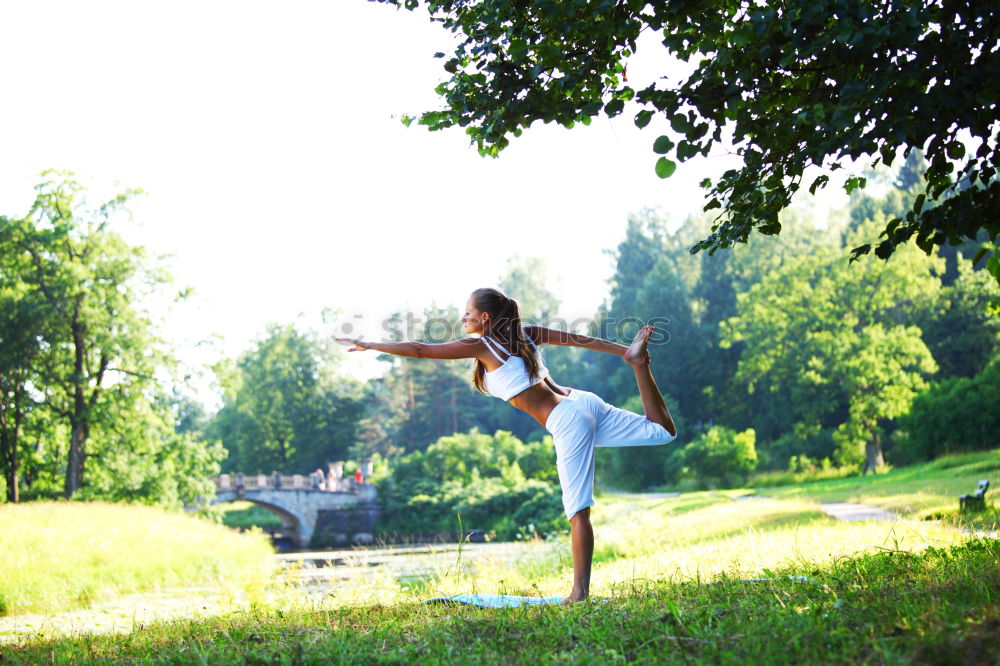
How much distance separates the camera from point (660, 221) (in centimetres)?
6003

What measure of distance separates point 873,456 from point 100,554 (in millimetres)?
26655

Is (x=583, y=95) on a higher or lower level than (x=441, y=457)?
higher

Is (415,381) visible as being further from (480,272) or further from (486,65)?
(486,65)

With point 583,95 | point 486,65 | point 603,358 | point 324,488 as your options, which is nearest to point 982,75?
point 583,95

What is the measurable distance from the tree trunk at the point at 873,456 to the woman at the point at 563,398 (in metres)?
28.6

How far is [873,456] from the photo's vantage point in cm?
3066

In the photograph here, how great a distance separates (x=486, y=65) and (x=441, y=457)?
38.7 m

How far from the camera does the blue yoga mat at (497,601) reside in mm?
4637

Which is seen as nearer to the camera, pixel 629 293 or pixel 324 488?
pixel 324 488

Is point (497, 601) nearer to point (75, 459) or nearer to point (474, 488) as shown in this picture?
point (75, 459)

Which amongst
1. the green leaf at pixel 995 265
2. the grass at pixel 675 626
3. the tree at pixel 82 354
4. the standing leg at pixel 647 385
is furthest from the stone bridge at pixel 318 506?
the green leaf at pixel 995 265

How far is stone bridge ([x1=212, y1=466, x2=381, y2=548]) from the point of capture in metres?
38.4

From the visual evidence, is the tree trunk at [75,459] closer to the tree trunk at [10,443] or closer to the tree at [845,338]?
the tree trunk at [10,443]

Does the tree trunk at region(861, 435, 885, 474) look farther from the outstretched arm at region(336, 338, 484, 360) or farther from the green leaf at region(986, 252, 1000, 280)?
the outstretched arm at region(336, 338, 484, 360)
